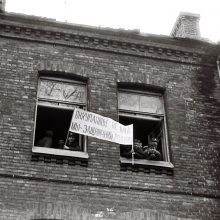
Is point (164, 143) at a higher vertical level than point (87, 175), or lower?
higher

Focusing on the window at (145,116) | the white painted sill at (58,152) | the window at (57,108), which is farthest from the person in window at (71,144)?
the window at (145,116)

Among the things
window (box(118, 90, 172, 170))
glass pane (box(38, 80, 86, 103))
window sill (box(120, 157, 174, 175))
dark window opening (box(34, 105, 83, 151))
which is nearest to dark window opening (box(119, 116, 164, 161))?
window (box(118, 90, 172, 170))

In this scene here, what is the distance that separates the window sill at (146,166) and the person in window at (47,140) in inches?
66.3

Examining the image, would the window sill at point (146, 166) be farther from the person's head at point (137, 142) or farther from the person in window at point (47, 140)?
the person in window at point (47, 140)

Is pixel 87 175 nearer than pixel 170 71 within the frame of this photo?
Yes

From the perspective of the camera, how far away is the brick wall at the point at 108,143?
34.4ft

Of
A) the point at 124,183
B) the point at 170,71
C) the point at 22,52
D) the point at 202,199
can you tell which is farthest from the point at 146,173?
the point at 22,52

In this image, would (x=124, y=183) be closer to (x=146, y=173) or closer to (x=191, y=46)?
(x=146, y=173)

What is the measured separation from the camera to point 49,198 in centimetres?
1038

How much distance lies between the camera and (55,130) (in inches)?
493

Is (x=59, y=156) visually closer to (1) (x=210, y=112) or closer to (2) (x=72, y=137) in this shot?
(2) (x=72, y=137)

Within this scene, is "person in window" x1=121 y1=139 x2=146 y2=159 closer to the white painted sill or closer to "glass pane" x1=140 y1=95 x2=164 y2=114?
the white painted sill

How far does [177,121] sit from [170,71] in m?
1.61

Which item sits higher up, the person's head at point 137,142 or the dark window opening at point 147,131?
the dark window opening at point 147,131
